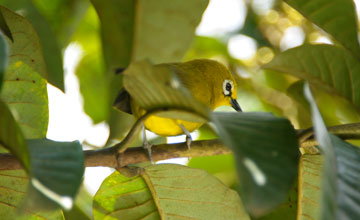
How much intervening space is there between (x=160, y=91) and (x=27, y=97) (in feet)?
1.89

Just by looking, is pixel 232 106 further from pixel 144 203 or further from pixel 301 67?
pixel 144 203

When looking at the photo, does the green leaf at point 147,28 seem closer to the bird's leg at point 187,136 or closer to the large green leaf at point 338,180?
the bird's leg at point 187,136

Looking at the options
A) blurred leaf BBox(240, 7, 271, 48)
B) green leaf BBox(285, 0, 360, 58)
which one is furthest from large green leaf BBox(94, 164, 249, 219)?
blurred leaf BBox(240, 7, 271, 48)

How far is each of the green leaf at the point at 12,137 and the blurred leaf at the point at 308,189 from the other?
2.57 ft

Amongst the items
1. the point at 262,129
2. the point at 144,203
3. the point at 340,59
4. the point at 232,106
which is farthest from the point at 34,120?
the point at 232,106

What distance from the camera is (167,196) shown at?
4.75 ft

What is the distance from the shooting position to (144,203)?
4.83ft

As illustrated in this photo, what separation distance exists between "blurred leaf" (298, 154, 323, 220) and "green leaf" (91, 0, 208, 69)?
0.82 meters

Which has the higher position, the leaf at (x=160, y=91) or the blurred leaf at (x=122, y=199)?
the leaf at (x=160, y=91)

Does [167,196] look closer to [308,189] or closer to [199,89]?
[308,189]

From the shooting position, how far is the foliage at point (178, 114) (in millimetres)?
782

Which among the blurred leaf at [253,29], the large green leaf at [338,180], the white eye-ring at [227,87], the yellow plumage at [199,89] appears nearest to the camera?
the large green leaf at [338,180]

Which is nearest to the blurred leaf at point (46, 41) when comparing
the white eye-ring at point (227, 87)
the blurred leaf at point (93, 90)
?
the blurred leaf at point (93, 90)

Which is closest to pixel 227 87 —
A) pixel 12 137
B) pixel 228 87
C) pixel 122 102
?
pixel 228 87
